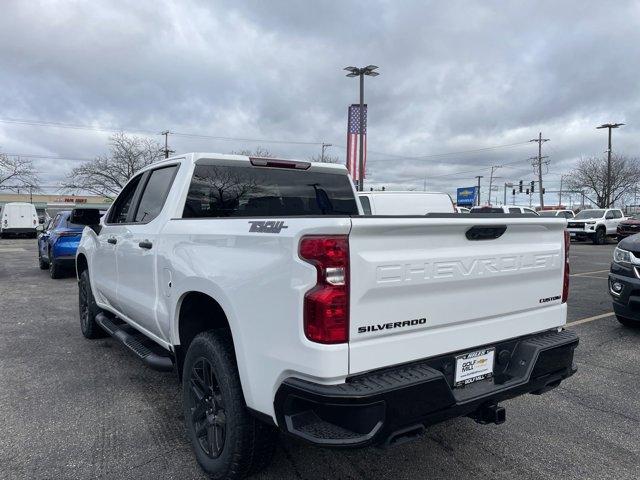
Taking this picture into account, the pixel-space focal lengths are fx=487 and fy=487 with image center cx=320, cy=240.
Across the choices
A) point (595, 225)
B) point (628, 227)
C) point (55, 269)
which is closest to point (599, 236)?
point (595, 225)

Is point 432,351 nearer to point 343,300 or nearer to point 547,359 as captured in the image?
point 343,300

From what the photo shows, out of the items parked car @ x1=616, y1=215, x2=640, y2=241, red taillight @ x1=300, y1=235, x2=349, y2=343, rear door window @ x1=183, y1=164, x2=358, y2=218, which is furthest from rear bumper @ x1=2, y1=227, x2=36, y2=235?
red taillight @ x1=300, y1=235, x2=349, y2=343

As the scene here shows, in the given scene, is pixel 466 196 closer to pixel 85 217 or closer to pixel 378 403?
pixel 85 217

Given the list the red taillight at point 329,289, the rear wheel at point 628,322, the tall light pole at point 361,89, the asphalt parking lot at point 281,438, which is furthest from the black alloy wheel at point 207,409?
the tall light pole at point 361,89

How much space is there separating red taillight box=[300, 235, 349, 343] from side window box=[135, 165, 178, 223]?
2070 millimetres

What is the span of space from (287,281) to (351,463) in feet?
4.96

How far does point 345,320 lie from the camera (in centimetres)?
210

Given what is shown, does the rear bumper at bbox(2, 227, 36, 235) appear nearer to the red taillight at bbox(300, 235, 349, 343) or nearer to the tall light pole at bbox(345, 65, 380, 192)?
the tall light pole at bbox(345, 65, 380, 192)

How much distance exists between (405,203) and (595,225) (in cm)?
1845

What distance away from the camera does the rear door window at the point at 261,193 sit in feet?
12.3

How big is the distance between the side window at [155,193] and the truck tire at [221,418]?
54.0 inches

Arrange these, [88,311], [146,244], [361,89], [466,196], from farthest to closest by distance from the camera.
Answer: [466,196]
[361,89]
[88,311]
[146,244]

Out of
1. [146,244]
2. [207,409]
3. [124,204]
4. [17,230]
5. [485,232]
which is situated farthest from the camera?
[17,230]

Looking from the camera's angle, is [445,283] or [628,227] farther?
[628,227]
